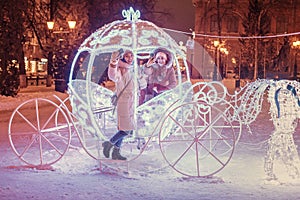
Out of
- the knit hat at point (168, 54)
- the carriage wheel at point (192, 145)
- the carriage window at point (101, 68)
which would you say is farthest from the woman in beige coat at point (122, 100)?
the carriage window at point (101, 68)

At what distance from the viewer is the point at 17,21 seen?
980 inches

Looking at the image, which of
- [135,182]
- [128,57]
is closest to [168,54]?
[128,57]

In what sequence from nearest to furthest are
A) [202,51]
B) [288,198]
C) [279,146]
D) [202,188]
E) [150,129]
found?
[288,198], [202,188], [279,146], [150,129], [202,51]

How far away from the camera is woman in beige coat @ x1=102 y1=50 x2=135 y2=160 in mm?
8703

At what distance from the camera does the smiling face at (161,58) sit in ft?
32.6

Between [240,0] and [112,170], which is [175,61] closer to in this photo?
[112,170]

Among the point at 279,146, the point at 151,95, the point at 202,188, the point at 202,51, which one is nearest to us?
the point at 202,188

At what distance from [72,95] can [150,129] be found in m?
1.48

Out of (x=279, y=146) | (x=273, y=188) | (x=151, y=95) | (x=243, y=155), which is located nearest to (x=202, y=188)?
(x=273, y=188)

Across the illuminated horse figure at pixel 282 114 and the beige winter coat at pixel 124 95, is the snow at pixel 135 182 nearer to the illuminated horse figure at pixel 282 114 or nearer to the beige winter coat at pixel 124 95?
the illuminated horse figure at pixel 282 114

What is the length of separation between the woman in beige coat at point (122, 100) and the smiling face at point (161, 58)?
1.15 metres

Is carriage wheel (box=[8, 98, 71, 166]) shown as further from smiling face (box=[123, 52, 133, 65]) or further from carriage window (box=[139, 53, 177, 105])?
carriage window (box=[139, 53, 177, 105])

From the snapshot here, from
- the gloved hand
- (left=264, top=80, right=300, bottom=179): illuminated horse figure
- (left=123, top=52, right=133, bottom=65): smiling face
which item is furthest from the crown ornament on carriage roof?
(left=264, top=80, right=300, bottom=179): illuminated horse figure

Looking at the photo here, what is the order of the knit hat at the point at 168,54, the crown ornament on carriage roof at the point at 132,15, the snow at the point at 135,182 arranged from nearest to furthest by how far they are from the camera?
the snow at the point at 135,182
the crown ornament on carriage roof at the point at 132,15
the knit hat at the point at 168,54
